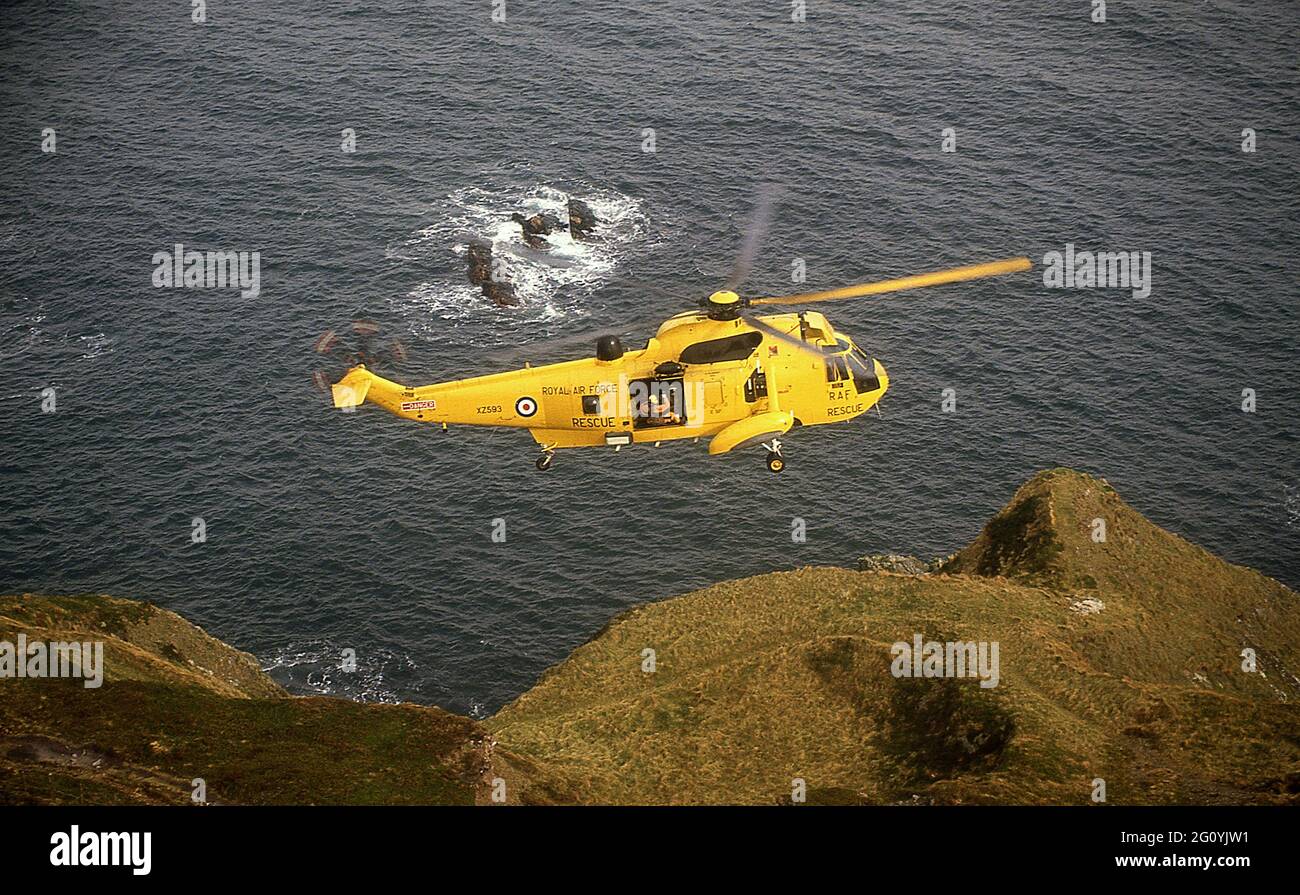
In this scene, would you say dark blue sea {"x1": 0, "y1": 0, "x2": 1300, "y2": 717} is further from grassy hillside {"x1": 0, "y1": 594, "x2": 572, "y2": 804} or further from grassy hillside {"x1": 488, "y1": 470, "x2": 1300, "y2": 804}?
grassy hillside {"x1": 0, "y1": 594, "x2": 572, "y2": 804}

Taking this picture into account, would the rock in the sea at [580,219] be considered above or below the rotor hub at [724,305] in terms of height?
above

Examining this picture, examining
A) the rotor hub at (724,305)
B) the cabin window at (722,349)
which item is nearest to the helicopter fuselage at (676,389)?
the cabin window at (722,349)

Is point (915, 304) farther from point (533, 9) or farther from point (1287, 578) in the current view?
point (533, 9)

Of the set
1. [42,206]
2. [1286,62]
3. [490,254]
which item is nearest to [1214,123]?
[1286,62]

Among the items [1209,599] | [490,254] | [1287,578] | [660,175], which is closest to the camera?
[1209,599]

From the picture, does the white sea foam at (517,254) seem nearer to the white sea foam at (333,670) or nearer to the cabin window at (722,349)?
the white sea foam at (333,670)

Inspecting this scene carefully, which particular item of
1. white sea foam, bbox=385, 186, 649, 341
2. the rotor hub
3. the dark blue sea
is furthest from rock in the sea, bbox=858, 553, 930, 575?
white sea foam, bbox=385, 186, 649, 341

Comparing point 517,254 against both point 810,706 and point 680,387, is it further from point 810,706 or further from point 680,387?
point 810,706
